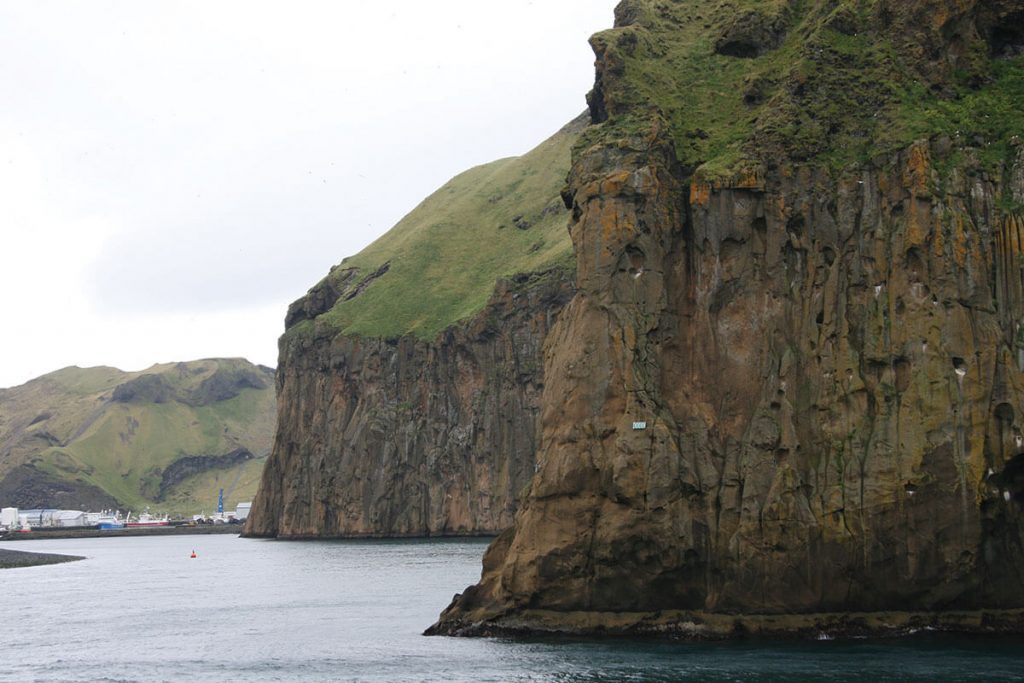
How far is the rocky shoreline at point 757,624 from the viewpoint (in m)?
51.6

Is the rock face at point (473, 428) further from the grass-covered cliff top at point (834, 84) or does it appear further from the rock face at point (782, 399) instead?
the rock face at point (782, 399)

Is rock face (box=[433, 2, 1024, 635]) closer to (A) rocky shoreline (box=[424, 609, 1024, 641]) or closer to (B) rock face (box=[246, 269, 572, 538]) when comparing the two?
(A) rocky shoreline (box=[424, 609, 1024, 641])

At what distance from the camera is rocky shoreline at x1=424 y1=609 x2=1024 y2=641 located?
51.6m

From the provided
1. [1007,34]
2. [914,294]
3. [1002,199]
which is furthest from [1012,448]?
[1007,34]

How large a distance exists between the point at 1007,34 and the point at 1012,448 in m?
23.7

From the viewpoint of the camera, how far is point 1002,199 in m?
55.8

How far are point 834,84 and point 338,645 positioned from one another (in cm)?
4004

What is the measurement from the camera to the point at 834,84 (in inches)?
2437

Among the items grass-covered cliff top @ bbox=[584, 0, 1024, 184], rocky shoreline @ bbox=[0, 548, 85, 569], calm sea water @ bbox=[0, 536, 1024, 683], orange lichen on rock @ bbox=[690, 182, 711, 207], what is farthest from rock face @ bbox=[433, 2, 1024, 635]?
rocky shoreline @ bbox=[0, 548, 85, 569]

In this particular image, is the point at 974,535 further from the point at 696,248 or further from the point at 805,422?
the point at 696,248

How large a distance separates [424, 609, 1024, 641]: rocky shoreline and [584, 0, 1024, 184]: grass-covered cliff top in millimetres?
21868

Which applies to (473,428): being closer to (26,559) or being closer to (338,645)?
(26,559)

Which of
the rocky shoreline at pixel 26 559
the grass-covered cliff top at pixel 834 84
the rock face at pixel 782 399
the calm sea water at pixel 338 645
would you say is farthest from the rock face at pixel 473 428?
the rock face at pixel 782 399

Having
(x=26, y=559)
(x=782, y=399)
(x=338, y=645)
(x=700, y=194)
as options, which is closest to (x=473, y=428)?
(x=26, y=559)
